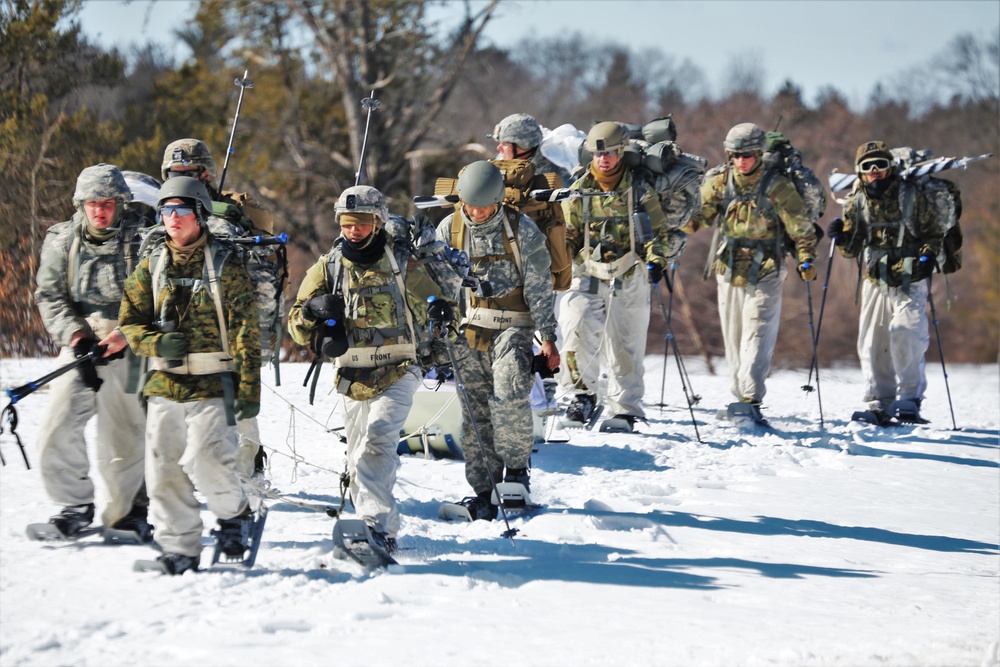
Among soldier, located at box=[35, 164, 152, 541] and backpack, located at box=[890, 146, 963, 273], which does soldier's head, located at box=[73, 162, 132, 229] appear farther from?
backpack, located at box=[890, 146, 963, 273]

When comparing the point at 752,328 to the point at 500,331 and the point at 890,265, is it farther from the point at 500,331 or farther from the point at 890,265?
the point at 500,331

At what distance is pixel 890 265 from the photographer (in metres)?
10.7

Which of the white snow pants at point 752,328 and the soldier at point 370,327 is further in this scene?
the white snow pants at point 752,328

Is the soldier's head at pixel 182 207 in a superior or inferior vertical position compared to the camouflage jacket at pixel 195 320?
superior

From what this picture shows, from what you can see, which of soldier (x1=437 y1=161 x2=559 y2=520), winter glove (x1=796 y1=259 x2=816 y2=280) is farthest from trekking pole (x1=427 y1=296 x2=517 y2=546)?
winter glove (x1=796 y1=259 x2=816 y2=280)

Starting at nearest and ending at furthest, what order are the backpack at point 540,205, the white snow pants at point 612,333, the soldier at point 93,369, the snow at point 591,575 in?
the snow at point 591,575, the soldier at point 93,369, the backpack at point 540,205, the white snow pants at point 612,333

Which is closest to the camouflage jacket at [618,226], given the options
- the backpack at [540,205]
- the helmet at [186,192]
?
the backpack at [540,205]

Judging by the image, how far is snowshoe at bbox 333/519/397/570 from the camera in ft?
18.6

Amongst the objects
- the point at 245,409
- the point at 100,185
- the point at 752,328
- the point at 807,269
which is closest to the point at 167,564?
the point at 245,409

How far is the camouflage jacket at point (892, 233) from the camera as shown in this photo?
34.7 feet

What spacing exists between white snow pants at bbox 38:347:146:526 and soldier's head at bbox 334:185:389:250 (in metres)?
1.43

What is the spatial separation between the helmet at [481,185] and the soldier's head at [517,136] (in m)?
1.34

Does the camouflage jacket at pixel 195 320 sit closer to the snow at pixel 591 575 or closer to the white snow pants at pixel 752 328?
the snow at pixel 591 575

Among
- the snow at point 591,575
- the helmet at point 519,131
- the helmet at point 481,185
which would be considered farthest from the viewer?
the helmet at point 519,131
